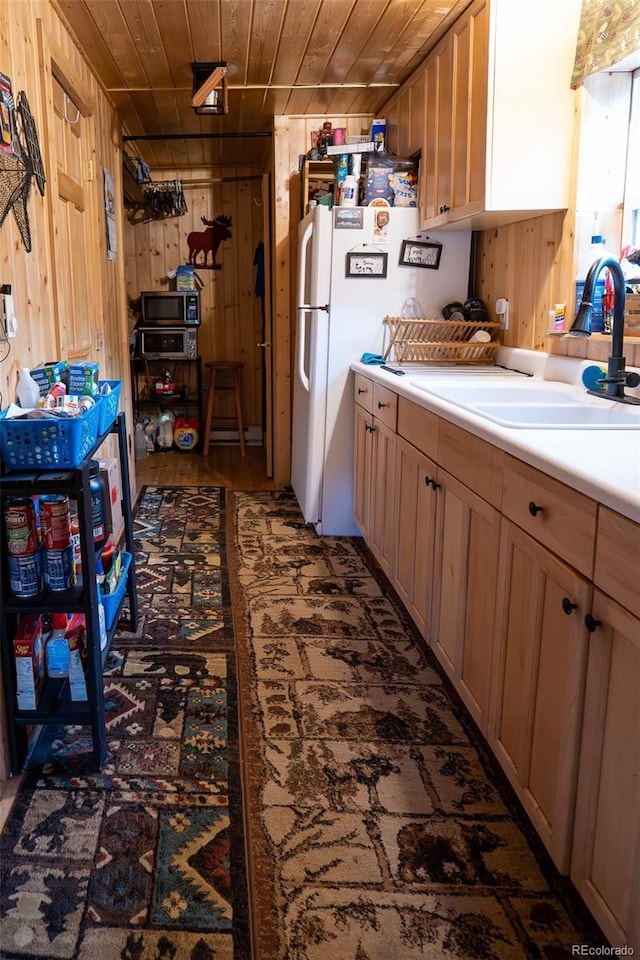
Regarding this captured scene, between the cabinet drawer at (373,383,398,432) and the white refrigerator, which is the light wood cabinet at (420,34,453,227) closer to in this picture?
the white refrigerator

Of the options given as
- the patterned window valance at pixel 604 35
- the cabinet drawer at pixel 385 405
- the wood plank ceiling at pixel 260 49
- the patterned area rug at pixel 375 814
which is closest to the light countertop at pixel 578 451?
the cabinet drawer at pixel 385 405

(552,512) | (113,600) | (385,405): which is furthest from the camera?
(385,405)

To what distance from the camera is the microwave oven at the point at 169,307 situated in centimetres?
598

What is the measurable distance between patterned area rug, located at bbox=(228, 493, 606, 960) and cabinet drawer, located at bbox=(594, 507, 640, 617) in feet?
2.24

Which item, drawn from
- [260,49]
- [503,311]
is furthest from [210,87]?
[503,311]

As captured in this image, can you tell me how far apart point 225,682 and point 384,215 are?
7.36 feet

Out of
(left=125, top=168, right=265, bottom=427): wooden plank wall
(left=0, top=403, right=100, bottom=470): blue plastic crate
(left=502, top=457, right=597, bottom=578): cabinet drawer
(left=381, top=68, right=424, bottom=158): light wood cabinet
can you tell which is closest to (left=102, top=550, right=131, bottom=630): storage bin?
(left=0, top=403, right=100, bottom=470): blue plastic crate

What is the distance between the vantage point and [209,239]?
6.27 m

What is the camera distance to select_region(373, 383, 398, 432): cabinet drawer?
109 inches

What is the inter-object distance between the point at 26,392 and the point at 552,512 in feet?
4.30

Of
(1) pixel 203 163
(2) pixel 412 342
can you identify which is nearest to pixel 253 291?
(1) pixel 203 163

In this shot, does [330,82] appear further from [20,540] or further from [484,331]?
[20,540]

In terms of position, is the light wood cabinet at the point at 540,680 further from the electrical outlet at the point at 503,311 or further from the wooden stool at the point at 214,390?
the wooden stool at the point at 214,390

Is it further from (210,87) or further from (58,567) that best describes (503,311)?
(58,567)
